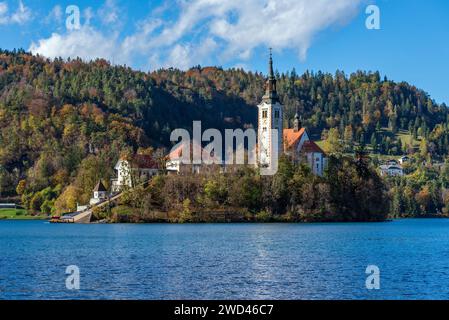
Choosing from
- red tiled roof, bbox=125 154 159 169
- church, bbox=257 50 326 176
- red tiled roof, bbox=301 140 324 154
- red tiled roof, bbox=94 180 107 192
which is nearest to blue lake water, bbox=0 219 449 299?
red tiled roof, bbox=94 180 107 192

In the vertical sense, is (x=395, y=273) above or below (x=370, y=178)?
below

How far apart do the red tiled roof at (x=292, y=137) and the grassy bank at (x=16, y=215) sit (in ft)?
187

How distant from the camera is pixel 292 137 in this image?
154250mm

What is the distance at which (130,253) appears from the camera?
66250 millimetres

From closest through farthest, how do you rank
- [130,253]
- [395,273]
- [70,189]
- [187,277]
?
[187,277] → [395,273] → [130,253] → [70,189]

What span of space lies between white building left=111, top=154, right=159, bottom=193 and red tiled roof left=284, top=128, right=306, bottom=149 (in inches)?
1127

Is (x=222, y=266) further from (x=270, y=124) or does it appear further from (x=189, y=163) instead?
(x=189, y=163)

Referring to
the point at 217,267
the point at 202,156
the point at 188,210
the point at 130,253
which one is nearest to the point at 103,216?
the point at 188,210

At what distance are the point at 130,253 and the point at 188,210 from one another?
2364 inches

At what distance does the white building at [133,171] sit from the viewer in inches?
5384

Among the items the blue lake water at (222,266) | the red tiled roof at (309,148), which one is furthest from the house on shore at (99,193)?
the blue lake water at (222,266)

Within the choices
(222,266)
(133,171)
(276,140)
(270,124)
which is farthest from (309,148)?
(222,266)

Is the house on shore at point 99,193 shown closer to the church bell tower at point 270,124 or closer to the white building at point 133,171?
the white building at point 133,171

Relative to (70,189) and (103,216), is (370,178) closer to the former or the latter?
(103,216)
